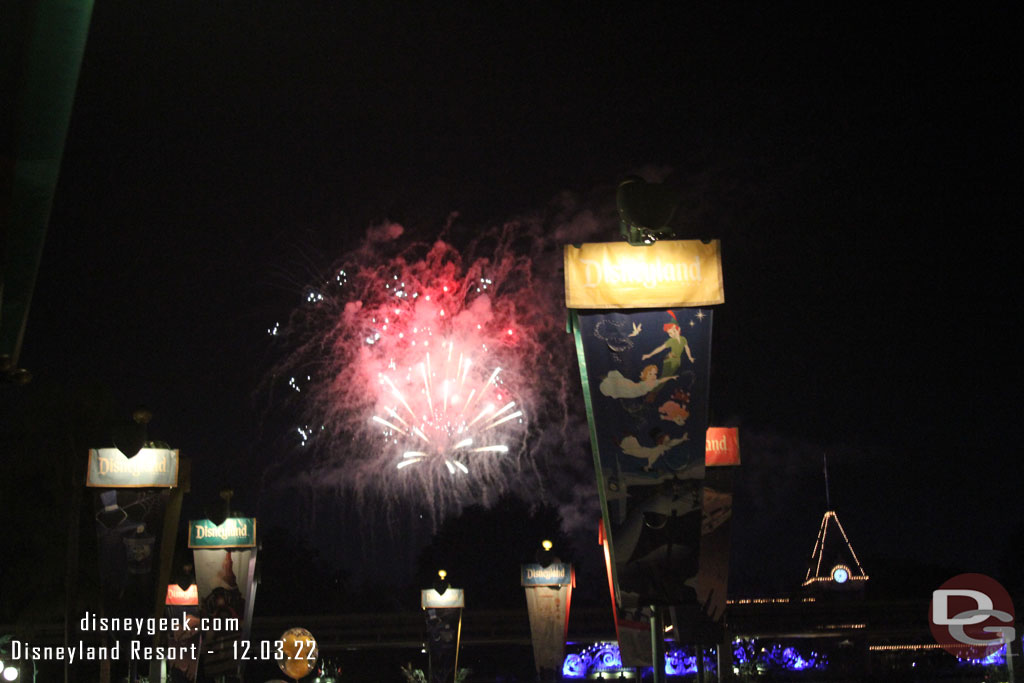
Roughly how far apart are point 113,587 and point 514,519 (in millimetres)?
63926

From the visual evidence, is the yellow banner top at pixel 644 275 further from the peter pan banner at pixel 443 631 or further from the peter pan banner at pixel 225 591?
the peter pan banner at pixel 443 631

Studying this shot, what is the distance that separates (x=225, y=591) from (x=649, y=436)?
20.4 metres

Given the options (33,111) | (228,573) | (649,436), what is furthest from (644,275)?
(228,573)

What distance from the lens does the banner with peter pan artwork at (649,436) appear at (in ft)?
37.8

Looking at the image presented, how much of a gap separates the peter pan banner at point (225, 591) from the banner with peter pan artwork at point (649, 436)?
1838cm

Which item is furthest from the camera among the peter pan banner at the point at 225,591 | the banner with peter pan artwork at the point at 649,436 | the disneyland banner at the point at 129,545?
the peter pan banner at the point at 225,591

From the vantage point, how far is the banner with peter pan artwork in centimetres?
1153

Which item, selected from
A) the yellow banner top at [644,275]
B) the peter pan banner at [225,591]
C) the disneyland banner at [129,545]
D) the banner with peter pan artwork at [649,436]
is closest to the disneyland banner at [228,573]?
the peter pan banner at [225,591]

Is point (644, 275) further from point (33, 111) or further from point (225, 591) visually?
point (225, 591)

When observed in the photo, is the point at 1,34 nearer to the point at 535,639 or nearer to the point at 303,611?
the point at 535,639

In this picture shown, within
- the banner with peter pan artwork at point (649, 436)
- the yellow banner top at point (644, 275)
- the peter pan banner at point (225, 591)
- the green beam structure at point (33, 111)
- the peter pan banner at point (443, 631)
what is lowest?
the peter pan banner at point (443, 631)

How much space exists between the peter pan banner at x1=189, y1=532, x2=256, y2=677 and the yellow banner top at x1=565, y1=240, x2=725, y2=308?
61.2ft

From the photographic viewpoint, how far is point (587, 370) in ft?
39.8

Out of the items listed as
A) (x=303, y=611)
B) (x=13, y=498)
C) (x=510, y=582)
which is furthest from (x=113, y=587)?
(x=510, y=582)
